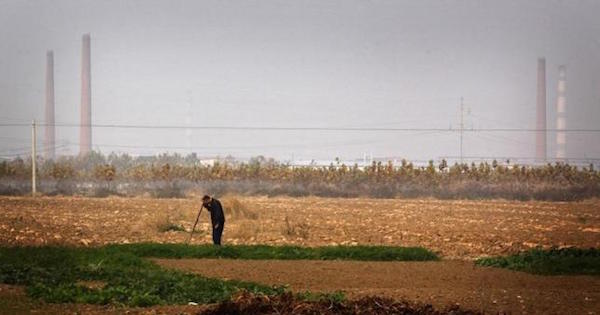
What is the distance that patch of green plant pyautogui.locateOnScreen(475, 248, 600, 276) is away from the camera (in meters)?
15.7

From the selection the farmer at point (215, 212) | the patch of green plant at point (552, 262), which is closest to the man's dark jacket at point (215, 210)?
the farmer at point (215, 212)

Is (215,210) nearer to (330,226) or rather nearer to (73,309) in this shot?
(73,309)

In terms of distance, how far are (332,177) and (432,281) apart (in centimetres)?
3854

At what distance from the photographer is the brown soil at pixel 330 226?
21.6 metres

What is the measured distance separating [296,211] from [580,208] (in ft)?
37.0

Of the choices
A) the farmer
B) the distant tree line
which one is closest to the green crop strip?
the farmer

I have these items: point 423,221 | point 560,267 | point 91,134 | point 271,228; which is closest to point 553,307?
point 560,267

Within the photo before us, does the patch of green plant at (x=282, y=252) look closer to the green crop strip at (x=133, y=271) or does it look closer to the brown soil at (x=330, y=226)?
the green crop strip at (x=133, y=271)

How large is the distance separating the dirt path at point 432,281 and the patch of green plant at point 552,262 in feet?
1.40

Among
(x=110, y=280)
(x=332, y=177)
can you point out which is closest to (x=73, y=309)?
(x=110, y=280)

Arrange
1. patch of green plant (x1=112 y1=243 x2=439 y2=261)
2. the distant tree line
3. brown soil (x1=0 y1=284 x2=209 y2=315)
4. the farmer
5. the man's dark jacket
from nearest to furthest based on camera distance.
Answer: brown soil (x1=0 y1=284 x2=209 y2=315), patch of green plant (x1=112 y1=243 x2=439 y2=261), the farmer, the man's dark jacket, the distant tree line

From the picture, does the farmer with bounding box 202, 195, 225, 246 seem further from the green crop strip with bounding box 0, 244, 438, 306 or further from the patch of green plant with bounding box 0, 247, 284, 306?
the patch of green plant with bounding box 0, 247, 284, 306

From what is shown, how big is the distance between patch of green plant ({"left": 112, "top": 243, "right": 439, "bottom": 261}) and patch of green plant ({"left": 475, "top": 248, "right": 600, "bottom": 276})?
5.25 ft

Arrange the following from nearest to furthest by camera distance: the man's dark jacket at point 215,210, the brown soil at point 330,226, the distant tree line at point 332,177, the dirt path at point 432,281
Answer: the dirt path at point 432,281, the man's dark jacket at point 215,210, the brown soil at point 330,226, the distant tree line at point 332,177
